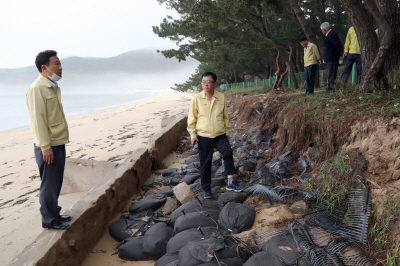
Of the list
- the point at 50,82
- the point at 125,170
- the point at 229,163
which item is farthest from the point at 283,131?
the point at 50,82

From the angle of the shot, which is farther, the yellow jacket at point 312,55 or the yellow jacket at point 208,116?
the yellow jacket at point 312,55

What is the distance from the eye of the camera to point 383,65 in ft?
15.8

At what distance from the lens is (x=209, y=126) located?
368cm

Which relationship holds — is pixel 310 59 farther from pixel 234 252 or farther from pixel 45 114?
pixel 45 114

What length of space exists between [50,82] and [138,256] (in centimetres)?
206

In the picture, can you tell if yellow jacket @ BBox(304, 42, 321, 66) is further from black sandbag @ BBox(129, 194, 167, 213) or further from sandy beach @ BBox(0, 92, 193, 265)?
black sandbag @ BBox(129, 194, 167, 213)

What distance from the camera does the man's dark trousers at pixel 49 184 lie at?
2928 mm

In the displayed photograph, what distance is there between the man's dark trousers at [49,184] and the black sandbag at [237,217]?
1766mm

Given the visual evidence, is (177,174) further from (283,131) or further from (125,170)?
(283,131)

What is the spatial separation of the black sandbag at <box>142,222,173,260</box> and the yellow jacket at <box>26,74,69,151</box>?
4.58 ft

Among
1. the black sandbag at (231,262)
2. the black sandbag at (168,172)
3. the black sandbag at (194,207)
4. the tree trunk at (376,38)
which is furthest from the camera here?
the black sandbag at (168,172)

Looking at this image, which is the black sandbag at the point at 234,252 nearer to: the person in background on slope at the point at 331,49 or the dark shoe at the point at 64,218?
the dark shoe at the point at 64,218

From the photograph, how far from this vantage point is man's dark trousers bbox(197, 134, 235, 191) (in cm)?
374

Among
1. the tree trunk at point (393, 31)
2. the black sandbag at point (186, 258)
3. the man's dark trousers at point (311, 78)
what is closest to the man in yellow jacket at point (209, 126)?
the black sandbag at point (186, 258)
